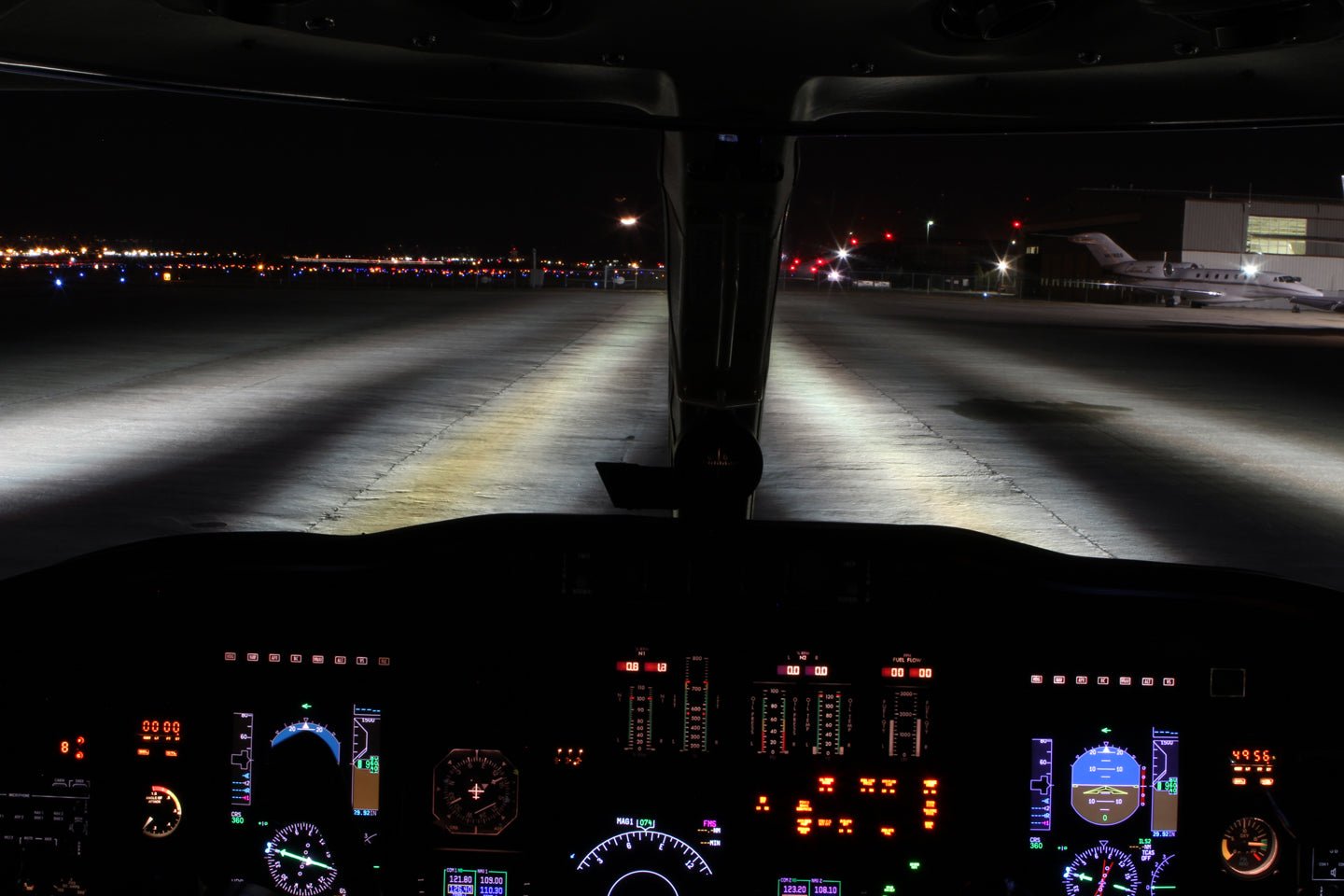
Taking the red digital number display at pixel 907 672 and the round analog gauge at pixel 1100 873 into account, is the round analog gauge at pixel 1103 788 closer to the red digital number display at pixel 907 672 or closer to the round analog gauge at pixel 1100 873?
the round analog gauge at pixel 1100 873

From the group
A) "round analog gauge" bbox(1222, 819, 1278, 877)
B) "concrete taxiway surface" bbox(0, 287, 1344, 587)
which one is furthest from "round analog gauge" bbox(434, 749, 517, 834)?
"concrete taxiway surface" bbox(0, 287, 1344, 587)

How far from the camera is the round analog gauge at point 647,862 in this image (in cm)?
265

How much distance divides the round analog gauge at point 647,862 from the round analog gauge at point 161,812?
3.10ft

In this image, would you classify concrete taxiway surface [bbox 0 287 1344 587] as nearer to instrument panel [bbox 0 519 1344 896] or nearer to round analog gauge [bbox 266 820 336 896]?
instrument panel [bbox 0 519 1344 896]

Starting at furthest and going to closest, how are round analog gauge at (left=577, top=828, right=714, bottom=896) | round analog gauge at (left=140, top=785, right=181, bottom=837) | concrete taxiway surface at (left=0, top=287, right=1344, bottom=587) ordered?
concrete taxiway surface at (left=0, top=287, right=1344, bottom=587)
round analog gauge at (left=140, top=785, right=181, bottom=837)
round analog gauge at (left=577, top=828, right=714, bottom=896)

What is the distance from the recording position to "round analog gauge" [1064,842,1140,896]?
272cm

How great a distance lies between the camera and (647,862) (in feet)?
8.77

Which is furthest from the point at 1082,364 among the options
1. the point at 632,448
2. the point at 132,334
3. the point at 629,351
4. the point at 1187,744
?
the point at 1187,744

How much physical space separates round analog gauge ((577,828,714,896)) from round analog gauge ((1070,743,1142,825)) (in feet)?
A: 2.83

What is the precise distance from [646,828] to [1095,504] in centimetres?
705

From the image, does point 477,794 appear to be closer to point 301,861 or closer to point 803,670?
point 301,861


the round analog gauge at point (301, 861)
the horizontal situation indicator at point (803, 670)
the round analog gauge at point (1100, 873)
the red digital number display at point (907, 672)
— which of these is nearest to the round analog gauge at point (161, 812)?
the round analog gauge at point (301, 861)

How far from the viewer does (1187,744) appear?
9.06 ft

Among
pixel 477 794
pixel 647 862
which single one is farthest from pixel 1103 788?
pixel 477 794
